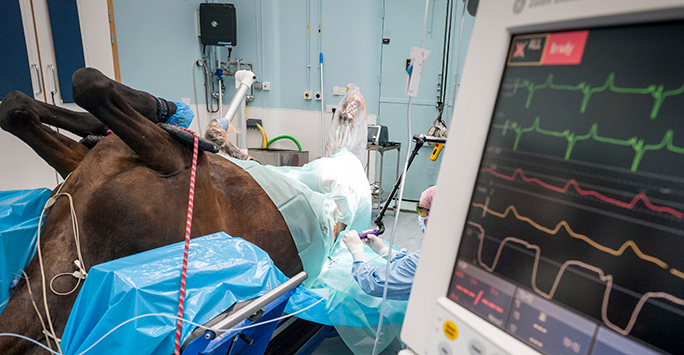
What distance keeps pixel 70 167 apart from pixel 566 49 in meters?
1.66

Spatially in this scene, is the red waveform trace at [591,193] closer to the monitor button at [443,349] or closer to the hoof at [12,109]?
the monitor button at [443,349]

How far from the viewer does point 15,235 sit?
1254mm

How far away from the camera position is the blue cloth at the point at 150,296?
2.72 feet

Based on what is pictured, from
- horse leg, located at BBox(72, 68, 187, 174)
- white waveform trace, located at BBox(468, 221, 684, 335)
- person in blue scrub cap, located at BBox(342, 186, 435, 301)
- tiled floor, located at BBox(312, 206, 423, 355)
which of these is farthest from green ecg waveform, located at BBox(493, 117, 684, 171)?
tiled floor, located at BBox(312, 206, 423, 355)

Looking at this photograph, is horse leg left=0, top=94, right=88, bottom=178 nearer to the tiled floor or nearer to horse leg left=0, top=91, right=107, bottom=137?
horse leg left=0, top=91, right=107, bottom=137

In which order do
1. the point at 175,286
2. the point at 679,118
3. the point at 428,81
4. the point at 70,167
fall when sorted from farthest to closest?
the point at 428,81 → the point at 70,167 → the point at 175,286 → the point at 679,118

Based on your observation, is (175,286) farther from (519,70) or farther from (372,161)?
(372,161)

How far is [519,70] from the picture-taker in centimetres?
46

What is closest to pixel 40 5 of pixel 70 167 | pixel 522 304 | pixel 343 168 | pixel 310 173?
pixel 70 167

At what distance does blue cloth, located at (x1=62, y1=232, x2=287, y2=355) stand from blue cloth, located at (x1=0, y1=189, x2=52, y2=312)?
0.58 meters

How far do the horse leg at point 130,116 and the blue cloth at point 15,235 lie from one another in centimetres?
54

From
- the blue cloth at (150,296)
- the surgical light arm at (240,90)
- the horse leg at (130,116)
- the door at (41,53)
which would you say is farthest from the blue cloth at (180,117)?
the door at (41,53)

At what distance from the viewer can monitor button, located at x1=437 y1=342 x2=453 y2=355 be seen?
19.7 inches

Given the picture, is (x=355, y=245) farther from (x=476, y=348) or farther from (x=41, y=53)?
(x=41, y=53)
